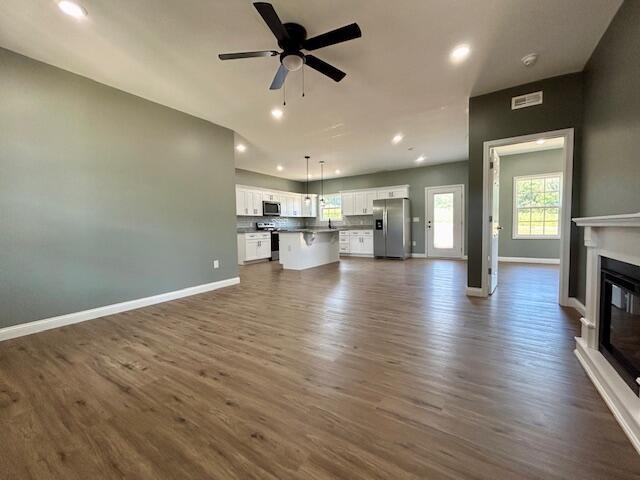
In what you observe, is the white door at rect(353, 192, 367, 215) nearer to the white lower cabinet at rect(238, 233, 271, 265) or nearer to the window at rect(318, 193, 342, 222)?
the window at rect(318, 193, 342, 222)

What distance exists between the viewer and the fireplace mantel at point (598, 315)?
1284 mm

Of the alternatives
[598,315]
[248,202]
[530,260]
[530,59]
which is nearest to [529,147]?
[530,260]

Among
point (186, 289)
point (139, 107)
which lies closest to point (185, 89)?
point (139, 107)

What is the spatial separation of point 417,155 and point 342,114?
130 inches

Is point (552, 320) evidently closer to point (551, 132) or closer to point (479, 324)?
point (479, 324)

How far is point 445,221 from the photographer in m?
7.56

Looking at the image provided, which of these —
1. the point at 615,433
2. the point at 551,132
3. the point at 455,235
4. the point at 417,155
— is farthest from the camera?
the point at 455,235

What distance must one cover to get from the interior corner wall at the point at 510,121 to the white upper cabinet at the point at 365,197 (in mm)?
4366

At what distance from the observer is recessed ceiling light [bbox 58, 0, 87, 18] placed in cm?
201

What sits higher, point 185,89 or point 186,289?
point 185,89

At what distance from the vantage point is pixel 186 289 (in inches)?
159

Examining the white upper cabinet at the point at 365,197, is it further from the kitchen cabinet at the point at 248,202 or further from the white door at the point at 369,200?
the kitchen cabinet at the point at 248,202

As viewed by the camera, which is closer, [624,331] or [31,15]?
[624,331]

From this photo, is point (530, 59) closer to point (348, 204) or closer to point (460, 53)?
point (460, 53)
